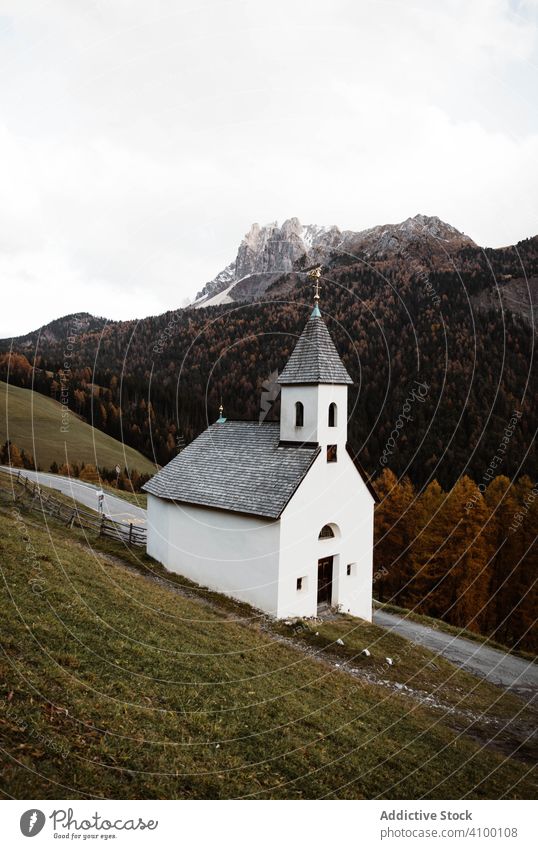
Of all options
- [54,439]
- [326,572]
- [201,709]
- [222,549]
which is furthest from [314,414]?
[54,439]

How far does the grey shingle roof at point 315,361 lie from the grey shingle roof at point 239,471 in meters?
3.00

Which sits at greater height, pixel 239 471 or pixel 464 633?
pixel 239 471

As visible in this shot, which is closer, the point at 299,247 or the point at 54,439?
the point at 54,439

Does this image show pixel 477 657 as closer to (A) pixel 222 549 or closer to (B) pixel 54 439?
(A) pixel 222 549

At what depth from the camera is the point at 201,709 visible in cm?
1084

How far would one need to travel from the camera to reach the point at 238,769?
903cm

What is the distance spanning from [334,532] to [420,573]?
708 inches

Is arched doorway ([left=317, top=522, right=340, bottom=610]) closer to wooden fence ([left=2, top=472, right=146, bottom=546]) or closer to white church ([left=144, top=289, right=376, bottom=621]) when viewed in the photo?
white church ([left=144, top=289, right=376, bottom=621])

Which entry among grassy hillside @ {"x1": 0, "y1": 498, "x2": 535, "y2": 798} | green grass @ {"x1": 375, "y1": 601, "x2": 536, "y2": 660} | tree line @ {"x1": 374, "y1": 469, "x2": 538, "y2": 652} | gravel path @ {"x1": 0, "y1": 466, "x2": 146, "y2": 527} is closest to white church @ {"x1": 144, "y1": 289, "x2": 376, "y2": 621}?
grassy hillside @ {"x1": 0, "y1": 498, "x2": 535, "y2": 798}

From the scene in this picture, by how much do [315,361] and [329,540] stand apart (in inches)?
311

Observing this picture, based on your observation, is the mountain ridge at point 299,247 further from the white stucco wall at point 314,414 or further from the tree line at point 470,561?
the white stucco wall at point 314,414

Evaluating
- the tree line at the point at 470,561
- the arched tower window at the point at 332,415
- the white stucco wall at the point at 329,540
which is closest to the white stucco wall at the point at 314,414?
the arched tower window at the point at 332,415
